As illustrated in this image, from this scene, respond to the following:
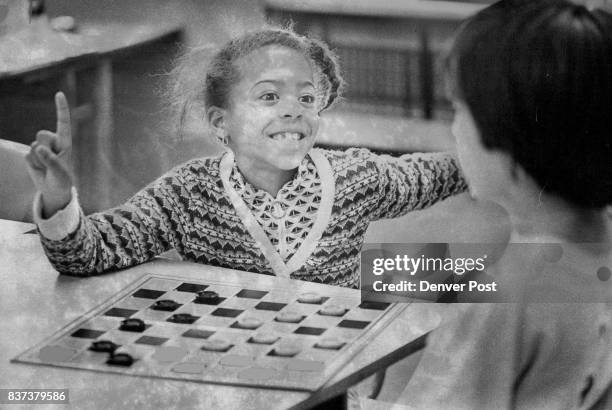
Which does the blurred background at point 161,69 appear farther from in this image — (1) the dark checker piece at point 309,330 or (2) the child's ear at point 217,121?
(1) the dark checker piece at point 309,330

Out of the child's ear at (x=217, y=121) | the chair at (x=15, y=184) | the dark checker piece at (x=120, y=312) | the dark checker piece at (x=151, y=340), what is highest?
the child's ear at (x=217, y=121)

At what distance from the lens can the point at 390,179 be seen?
5.82 ft

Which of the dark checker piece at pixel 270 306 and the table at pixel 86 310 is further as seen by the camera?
the dark checker piece at pixel 270 306

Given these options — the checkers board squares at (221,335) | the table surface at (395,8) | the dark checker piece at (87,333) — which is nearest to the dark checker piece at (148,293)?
the checkers board squares at (221,335)

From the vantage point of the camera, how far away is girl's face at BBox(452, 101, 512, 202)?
5.76 ft

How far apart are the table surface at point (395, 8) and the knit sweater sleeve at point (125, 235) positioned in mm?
403

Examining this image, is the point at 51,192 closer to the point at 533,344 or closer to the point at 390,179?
the point at 390,179

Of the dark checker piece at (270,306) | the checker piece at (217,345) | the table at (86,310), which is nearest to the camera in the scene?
the table at (86,310)

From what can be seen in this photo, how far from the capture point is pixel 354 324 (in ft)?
5.35

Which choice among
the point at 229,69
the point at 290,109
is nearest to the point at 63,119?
the point at 229,69

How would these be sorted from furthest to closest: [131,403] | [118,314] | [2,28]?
[2,28] → [118,314] → [131,403]

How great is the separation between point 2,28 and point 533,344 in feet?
3.86

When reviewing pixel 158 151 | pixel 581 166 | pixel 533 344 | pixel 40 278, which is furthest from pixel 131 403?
pixel 581 166

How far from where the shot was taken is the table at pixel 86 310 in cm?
149
